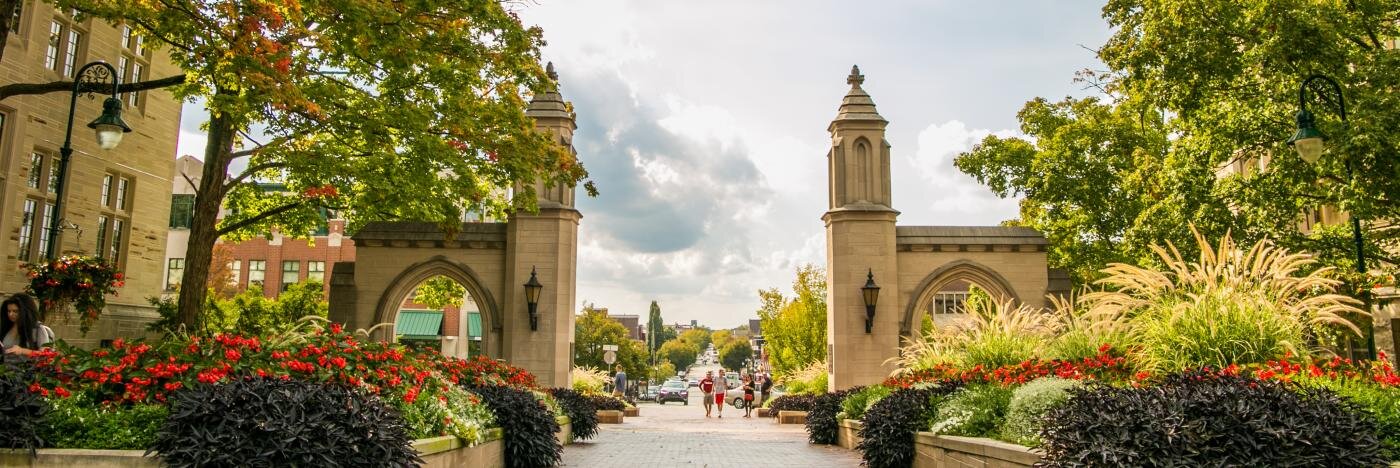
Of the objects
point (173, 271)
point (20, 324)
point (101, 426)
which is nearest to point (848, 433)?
point (101, 426)

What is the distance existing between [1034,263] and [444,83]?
520 inches

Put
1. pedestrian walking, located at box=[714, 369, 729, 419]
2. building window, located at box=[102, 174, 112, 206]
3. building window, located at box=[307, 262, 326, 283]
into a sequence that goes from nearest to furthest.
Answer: building window, located at box=[102, 174, 112, 206] → pedestrian walking, located at box=[714, 369, 729, 419] → building window, located at box=[307, 262, 326, 283]

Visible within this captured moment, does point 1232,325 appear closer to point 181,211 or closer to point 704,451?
point 704,451

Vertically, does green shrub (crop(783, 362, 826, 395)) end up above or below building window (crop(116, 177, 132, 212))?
below

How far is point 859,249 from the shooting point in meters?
19.3

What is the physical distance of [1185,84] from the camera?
15.1m

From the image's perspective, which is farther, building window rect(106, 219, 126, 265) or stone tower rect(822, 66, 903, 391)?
stone tower rect(822, 66, 903, 391)

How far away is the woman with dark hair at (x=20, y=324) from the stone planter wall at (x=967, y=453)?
351 inches

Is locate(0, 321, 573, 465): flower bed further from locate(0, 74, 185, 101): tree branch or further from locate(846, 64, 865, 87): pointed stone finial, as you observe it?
locate(846, 64, 865, 87): pointed stone finial

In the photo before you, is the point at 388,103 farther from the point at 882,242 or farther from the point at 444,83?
the point at 882,242

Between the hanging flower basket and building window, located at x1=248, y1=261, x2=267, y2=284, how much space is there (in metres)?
38.6

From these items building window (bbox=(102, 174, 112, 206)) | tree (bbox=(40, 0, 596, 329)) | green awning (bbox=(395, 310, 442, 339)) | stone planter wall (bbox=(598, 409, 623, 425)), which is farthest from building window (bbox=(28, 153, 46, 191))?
green awning (bbox=(395, 310, 442, 339))

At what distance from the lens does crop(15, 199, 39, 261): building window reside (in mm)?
14273

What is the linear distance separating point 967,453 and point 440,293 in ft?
56.2
